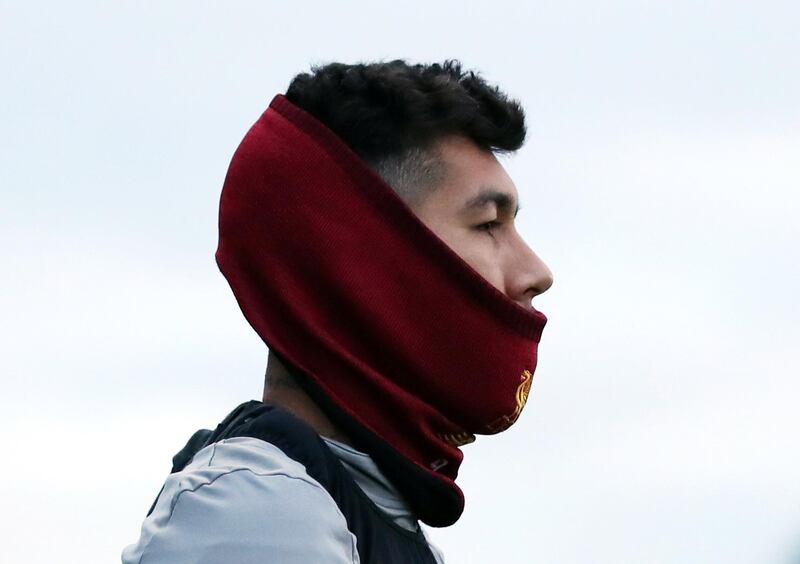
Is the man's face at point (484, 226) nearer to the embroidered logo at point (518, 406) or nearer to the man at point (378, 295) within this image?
the man at point (378, 295)

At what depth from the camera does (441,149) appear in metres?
5.19

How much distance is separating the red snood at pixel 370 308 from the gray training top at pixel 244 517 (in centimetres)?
44

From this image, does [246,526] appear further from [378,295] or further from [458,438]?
[458,438]

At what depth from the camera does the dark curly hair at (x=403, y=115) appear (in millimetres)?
5109

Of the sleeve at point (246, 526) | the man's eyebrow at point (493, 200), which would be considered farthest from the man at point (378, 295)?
the sleeve at point (246, 526)

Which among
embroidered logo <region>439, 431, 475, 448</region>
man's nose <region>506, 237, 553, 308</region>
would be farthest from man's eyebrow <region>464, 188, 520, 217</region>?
embroidered logo <region>439, 431, 475, 448</region>

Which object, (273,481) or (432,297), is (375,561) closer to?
(273,481)

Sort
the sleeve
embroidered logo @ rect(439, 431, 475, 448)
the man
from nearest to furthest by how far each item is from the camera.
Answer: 1. the sleeve
2. the man
3. embroidered logo @ rect(439, 431, 475, 448)

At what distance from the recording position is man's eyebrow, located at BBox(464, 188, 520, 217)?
16.6 feet

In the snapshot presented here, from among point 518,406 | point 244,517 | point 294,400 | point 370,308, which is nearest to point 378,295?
point 370,308

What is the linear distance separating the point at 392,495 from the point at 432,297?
0.61m

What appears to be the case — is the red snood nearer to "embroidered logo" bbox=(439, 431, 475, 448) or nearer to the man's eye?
"embroidered logo" bbox=(439, 431, 475, 448)

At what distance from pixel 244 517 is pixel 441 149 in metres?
1.57

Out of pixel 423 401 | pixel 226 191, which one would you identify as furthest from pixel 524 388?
pixel 226 191
